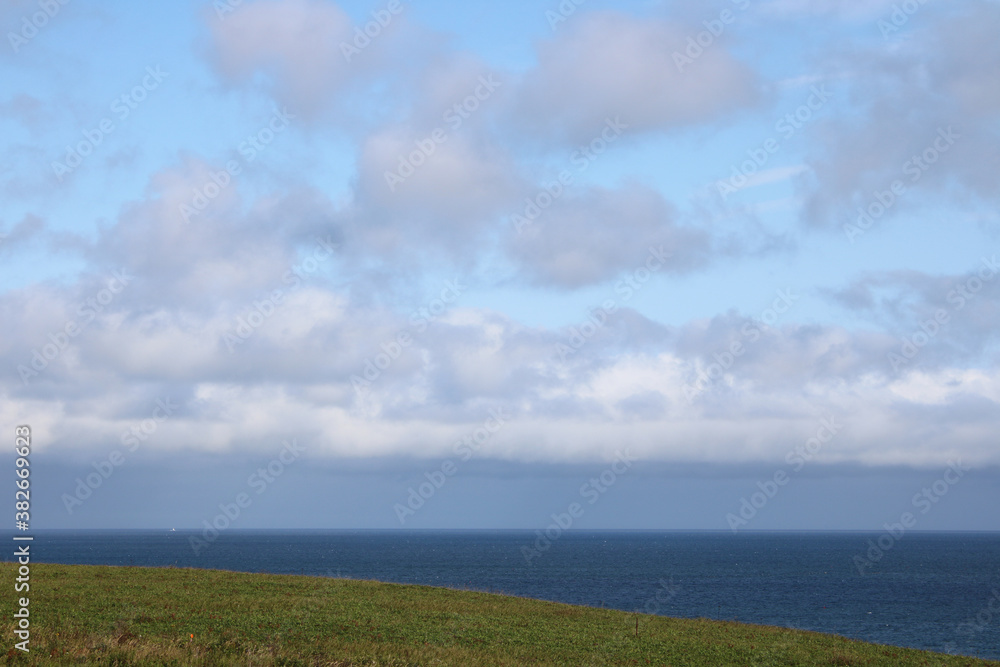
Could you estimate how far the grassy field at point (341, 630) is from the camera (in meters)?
24.6

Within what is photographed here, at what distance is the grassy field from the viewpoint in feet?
80.6

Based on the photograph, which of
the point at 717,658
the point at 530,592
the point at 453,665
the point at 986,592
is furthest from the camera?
the point at 986,592

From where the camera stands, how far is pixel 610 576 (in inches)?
5709

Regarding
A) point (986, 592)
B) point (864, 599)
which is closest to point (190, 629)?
point (864, 599)

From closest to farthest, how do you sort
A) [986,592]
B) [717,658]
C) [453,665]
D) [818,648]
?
1. [453,665]
2. [717,658]
3. [818,648]
4. [986,592]

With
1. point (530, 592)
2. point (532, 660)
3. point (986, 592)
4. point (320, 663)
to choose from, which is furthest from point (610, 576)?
point (320, 663)

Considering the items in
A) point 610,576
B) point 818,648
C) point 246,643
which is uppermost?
point 246,643

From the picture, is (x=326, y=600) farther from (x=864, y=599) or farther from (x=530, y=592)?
(x=864, y=599)

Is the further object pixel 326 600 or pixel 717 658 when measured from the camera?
pixel 326 600

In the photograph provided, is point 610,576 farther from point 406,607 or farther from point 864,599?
point 406,607

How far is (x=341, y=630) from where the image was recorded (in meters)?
34.3

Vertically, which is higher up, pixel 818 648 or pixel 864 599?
pixel 818 648

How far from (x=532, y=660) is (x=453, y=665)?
5119 mm

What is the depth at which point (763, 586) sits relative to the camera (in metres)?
131
